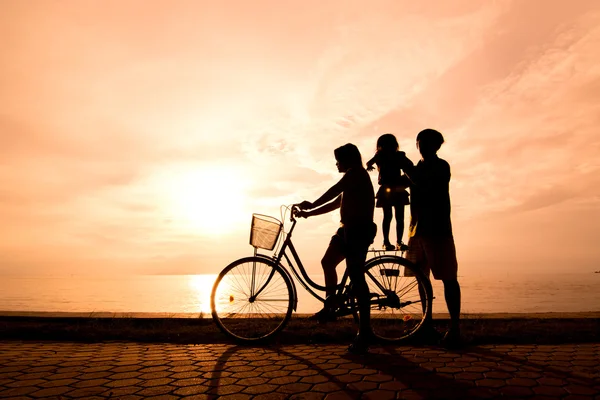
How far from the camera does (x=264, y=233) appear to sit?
215 inches

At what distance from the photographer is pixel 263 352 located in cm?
496

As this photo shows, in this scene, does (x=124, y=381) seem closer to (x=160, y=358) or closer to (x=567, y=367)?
(x=160, y=358)

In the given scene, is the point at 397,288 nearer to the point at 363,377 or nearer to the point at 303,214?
the point at 303,214

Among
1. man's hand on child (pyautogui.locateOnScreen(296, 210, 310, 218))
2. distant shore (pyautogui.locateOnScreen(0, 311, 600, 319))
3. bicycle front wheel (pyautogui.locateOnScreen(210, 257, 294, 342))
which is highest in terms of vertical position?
man's hand on child (pyautogui.locateOnScreen(296, 210, 310, 218))

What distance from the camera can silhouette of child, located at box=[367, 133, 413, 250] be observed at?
5.62 m

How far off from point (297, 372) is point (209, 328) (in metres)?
2.72

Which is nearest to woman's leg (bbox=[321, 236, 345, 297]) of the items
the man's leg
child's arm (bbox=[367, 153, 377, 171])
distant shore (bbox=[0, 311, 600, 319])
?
child's arm (bbox=[367, 153, 377, 171])

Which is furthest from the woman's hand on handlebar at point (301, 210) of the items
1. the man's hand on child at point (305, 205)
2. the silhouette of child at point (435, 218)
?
the silhouette of child at point (435, 218)

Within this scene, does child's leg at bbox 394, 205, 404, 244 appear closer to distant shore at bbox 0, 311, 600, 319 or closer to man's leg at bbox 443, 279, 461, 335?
man's leg at bbox 443, 279, 461, 335

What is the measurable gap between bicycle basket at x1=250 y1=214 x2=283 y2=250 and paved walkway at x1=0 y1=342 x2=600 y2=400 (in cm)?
131

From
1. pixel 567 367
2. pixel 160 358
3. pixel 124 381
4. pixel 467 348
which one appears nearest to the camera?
pixel 124 381

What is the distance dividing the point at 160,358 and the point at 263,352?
46.3 inches

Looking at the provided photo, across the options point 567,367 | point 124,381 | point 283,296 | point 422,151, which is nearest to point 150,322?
point 283,296

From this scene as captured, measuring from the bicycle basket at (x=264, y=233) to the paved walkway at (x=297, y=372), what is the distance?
131 centimetres
